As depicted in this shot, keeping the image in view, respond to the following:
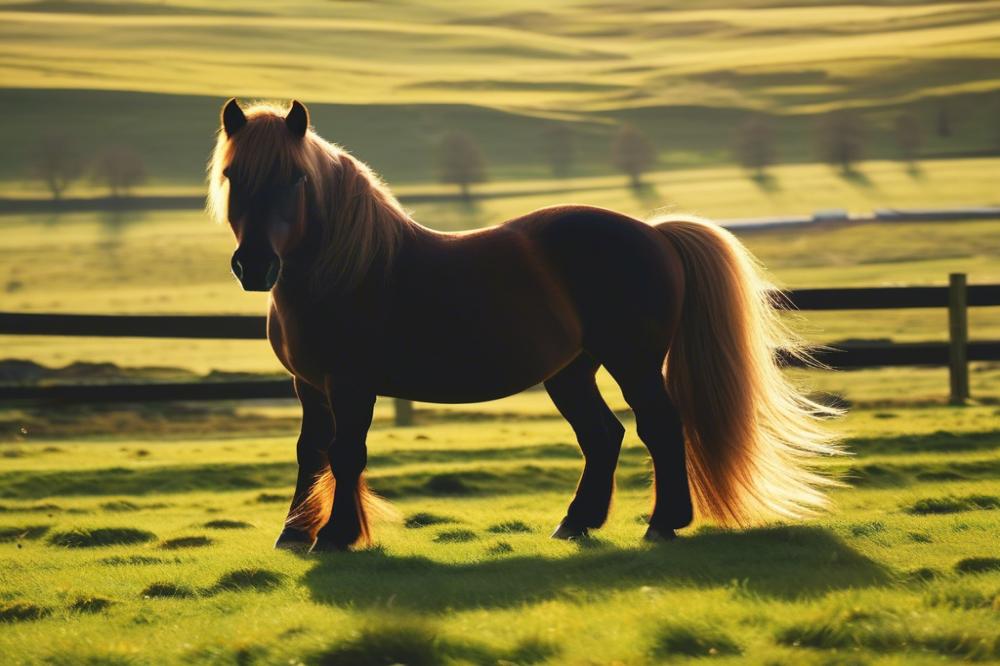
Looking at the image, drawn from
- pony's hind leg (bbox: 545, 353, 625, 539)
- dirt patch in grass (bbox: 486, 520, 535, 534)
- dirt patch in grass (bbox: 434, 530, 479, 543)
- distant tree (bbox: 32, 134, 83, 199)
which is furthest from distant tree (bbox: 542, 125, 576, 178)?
pony's hind leg (bbox: 545, 353, 625, 539)

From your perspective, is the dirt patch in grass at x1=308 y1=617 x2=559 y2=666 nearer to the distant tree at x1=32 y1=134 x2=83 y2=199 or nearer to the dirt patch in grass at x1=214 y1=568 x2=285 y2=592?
the dirt patch in grass at x1=214 y1=568 x2=285 y2=592

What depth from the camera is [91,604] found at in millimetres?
4676

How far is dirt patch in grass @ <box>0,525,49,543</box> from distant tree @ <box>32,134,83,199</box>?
70.6 metres

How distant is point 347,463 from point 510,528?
137 centimetres

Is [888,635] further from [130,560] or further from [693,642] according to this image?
[130,560]

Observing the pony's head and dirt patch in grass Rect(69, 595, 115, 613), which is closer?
dirt patch in grass Rect(69, 595, 115, 613)

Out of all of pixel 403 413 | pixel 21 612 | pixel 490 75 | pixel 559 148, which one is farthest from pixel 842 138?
pixel 21 612

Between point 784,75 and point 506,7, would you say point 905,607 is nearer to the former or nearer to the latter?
point 784,75

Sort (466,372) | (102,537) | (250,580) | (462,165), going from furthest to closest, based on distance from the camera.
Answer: (462,165) → (102,537) → (466,372) → (250,580)

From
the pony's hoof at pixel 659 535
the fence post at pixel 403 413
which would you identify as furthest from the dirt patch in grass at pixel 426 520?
the fence post at pixel 403 413

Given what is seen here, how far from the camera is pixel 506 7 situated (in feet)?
469

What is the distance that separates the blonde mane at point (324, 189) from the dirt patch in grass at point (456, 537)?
155 centimetres

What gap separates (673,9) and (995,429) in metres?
140

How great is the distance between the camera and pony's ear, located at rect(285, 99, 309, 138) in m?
5.15
